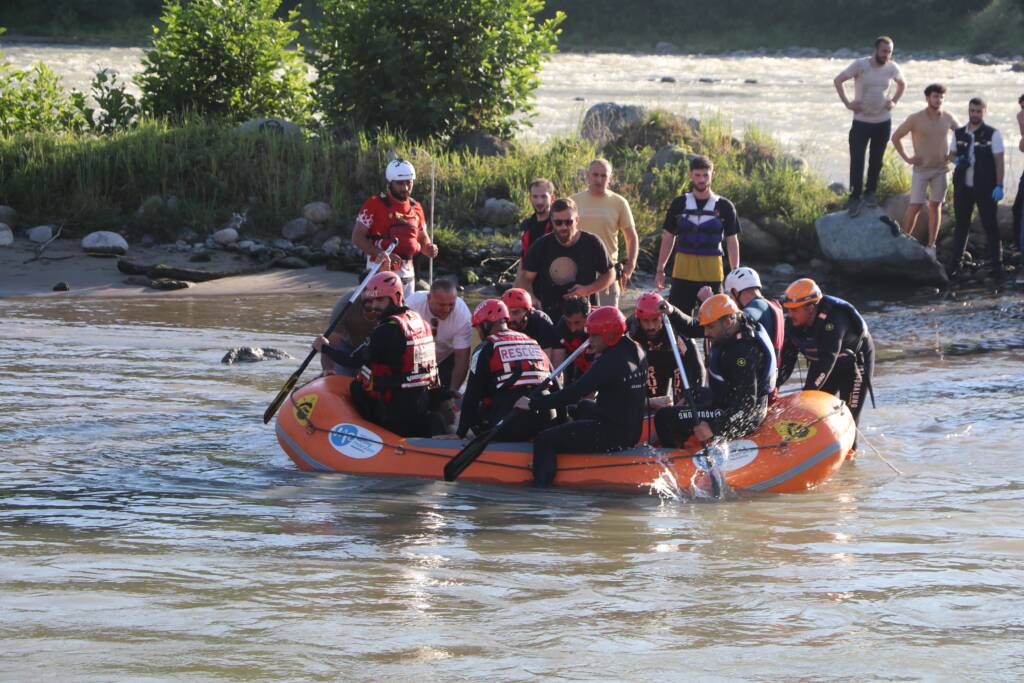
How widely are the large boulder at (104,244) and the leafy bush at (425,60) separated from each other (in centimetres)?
352

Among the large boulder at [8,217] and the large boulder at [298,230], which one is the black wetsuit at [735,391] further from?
the large boulder at [8,217]

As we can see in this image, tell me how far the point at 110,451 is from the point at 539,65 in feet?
34.9

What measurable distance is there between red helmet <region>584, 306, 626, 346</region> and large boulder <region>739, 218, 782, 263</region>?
8.40 metres

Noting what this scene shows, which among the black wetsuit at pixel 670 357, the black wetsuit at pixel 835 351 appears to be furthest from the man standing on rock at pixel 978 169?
the black wetsuit at pixel 670 357

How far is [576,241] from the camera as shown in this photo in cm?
995

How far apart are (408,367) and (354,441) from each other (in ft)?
2.08

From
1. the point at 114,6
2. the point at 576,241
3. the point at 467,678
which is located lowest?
the point at 467,678

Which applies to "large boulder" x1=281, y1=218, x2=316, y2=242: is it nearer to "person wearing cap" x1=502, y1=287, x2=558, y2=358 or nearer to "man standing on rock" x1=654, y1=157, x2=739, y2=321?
"man standing on rock" x1=654, y1=157, x2=739, y2=321

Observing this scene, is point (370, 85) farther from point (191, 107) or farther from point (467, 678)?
point (467, 678)

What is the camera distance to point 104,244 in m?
15.9

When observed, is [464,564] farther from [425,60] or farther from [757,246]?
[425,60]

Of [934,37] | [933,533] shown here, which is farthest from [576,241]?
[934,37]

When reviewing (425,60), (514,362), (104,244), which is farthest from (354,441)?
(425,60)

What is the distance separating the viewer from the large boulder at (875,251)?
15406mm
